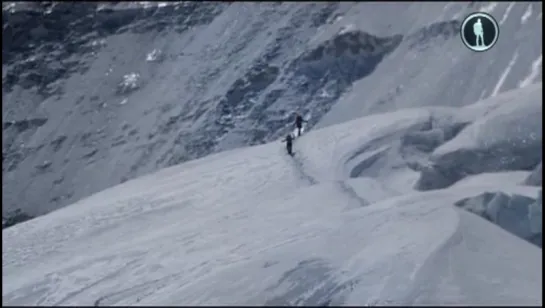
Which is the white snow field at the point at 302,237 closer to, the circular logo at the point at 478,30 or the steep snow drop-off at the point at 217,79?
the circular logo at the point at 478,30

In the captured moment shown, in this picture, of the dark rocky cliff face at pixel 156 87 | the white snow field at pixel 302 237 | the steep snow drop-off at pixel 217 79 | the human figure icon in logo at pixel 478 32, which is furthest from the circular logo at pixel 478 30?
the dark rocky cliff face at pixel 156 87

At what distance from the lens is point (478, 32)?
1353 cm

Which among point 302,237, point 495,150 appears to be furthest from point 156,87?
point 302,237

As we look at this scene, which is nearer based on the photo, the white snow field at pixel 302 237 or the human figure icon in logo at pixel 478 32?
the white snow field at pixel 302 237

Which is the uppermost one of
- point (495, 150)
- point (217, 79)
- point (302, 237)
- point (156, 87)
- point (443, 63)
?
point (156, 87)

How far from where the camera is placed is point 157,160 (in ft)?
181

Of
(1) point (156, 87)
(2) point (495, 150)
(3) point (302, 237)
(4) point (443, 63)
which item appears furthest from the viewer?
(1) point (156, 87)

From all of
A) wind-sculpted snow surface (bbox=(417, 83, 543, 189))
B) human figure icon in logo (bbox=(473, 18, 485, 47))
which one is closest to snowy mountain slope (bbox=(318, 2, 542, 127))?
wind-sculpted snow surface (bbox=(417, 83, 543, 189))

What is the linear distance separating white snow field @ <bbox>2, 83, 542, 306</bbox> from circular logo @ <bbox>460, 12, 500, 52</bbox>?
2409mm

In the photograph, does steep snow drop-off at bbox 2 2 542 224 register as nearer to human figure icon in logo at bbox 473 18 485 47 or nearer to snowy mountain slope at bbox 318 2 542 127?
snowy mountain slope at bbox 318 2 542 127

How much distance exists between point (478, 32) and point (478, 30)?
0.19m

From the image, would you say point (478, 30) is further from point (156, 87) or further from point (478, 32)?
point (156, 87)

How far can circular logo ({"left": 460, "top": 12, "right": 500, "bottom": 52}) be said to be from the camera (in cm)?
1279

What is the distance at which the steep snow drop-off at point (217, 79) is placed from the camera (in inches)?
1809
